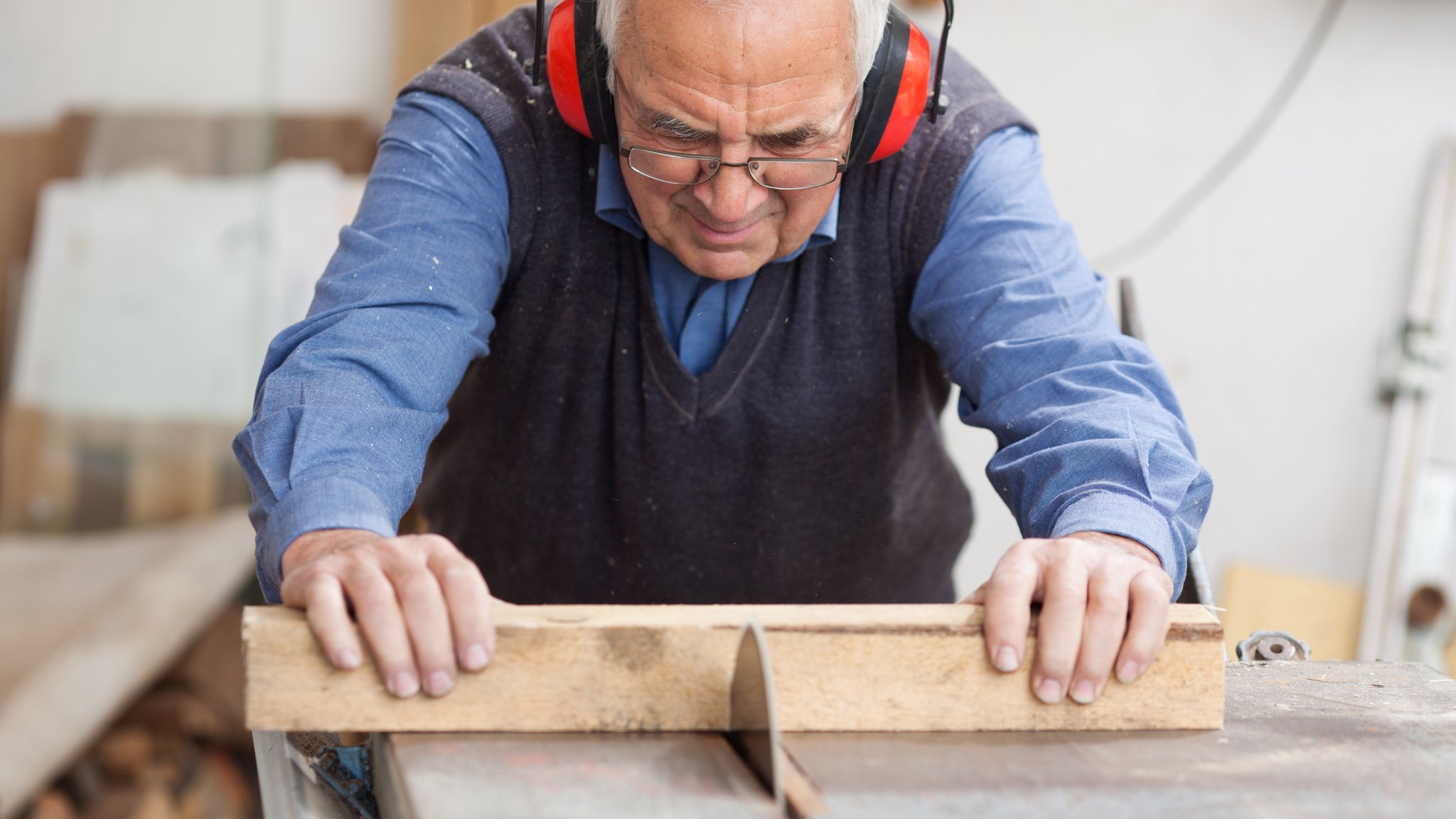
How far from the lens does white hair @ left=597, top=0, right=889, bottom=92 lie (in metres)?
1.30

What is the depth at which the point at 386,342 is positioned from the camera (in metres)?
1.28

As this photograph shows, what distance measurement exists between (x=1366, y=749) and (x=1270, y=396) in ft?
8.28

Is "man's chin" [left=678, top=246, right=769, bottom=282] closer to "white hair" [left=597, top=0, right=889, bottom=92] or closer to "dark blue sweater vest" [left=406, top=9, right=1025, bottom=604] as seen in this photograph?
"dark blue sweater vest" [left=406, top=9, right=1025, bottom=604]

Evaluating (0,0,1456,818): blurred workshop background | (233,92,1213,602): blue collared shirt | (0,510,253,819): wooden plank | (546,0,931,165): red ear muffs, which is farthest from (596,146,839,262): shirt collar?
(0,510,253,819): wooden plank

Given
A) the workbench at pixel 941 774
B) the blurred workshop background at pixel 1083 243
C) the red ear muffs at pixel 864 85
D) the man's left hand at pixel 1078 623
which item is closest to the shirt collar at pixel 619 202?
the red ear muffs at pixel 864 85

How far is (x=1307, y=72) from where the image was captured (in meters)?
3.20

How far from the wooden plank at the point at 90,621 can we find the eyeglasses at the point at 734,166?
199 centimetres

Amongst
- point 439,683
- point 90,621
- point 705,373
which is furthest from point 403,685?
point 90,621

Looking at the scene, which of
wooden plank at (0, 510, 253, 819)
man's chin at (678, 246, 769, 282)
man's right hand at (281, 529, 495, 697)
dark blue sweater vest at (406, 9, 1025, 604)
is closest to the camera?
man's right hand at (281, 529, 495, 697)

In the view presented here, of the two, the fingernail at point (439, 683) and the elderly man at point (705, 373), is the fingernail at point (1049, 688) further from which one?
the fingernail at point (439, 683)

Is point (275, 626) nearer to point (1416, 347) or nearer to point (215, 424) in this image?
point (215, 424)

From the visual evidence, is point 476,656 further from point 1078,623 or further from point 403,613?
point 1078,623

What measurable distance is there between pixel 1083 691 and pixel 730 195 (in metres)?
0.62

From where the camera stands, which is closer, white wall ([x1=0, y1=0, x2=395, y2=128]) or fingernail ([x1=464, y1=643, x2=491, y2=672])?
fingernail ([x1=464, y1=643, x2=491, y2=672])
